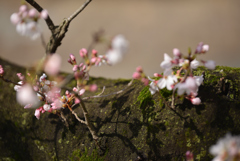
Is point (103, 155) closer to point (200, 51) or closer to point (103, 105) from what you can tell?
point (103, 105)

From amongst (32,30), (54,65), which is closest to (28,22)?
(32,30)

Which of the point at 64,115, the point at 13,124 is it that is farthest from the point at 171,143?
the point at 13,124

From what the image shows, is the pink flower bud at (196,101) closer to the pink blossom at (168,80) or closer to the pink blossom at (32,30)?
the pink blossom at (168,80)

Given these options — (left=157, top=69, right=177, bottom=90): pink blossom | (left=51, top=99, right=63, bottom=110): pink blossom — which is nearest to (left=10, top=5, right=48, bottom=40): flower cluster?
(left=51, top=99, right=63, bottom=110): pink blossom

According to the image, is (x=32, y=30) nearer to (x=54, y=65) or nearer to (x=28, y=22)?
(x=28, y=22)

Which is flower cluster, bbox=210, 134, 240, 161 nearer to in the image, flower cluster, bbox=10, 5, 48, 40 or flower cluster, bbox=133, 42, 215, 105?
flower cluster, bbox=133, 42, 215, 105
